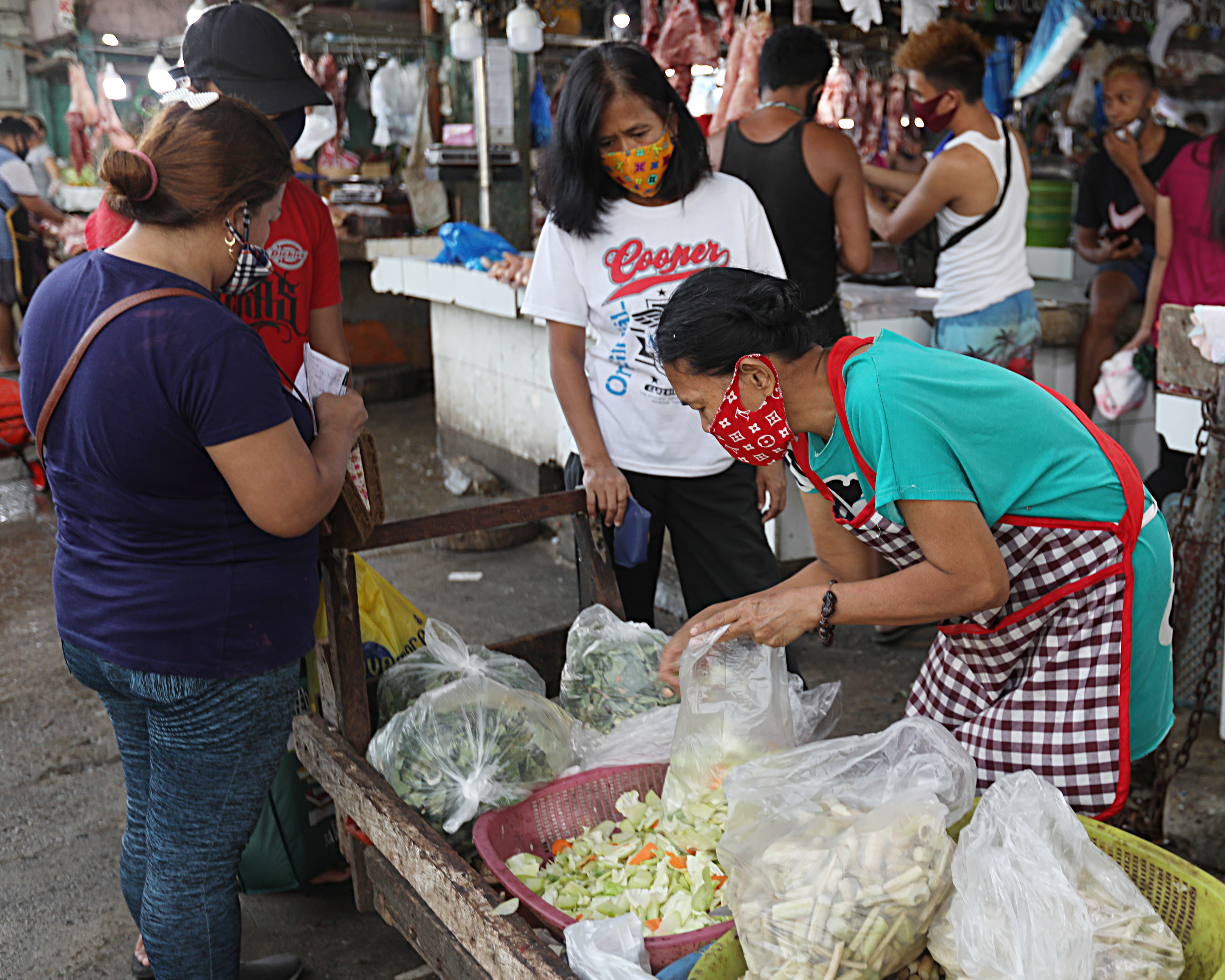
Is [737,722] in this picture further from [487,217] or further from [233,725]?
[487,217]

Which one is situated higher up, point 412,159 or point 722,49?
point 722,49

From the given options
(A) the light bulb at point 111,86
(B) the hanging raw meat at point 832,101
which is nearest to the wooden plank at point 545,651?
(B) the hanging raw meat at point 832,101

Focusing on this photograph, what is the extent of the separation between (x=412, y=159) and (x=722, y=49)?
273 centimetres

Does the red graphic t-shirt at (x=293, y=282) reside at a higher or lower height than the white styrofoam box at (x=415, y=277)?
higher

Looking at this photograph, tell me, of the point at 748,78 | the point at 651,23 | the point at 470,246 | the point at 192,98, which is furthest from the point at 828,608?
the point at 651,23

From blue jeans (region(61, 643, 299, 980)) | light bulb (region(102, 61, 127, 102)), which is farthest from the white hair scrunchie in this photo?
light bulb (region(102, 61, 127, 102))

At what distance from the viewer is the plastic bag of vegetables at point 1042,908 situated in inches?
45.0

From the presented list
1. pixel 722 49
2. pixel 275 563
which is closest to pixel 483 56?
pixel 722 49

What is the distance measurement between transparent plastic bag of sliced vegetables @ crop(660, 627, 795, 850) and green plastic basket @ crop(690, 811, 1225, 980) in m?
0.37

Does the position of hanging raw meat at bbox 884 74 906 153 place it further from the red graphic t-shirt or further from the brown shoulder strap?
the brown shoulder strap

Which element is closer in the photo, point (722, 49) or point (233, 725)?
point (233, 725)

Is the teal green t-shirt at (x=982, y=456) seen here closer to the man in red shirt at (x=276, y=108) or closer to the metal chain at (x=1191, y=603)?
the metal chain at (x=1191, y=603)

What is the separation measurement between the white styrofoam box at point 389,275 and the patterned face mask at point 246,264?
4.51 m

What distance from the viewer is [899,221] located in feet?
11.5
